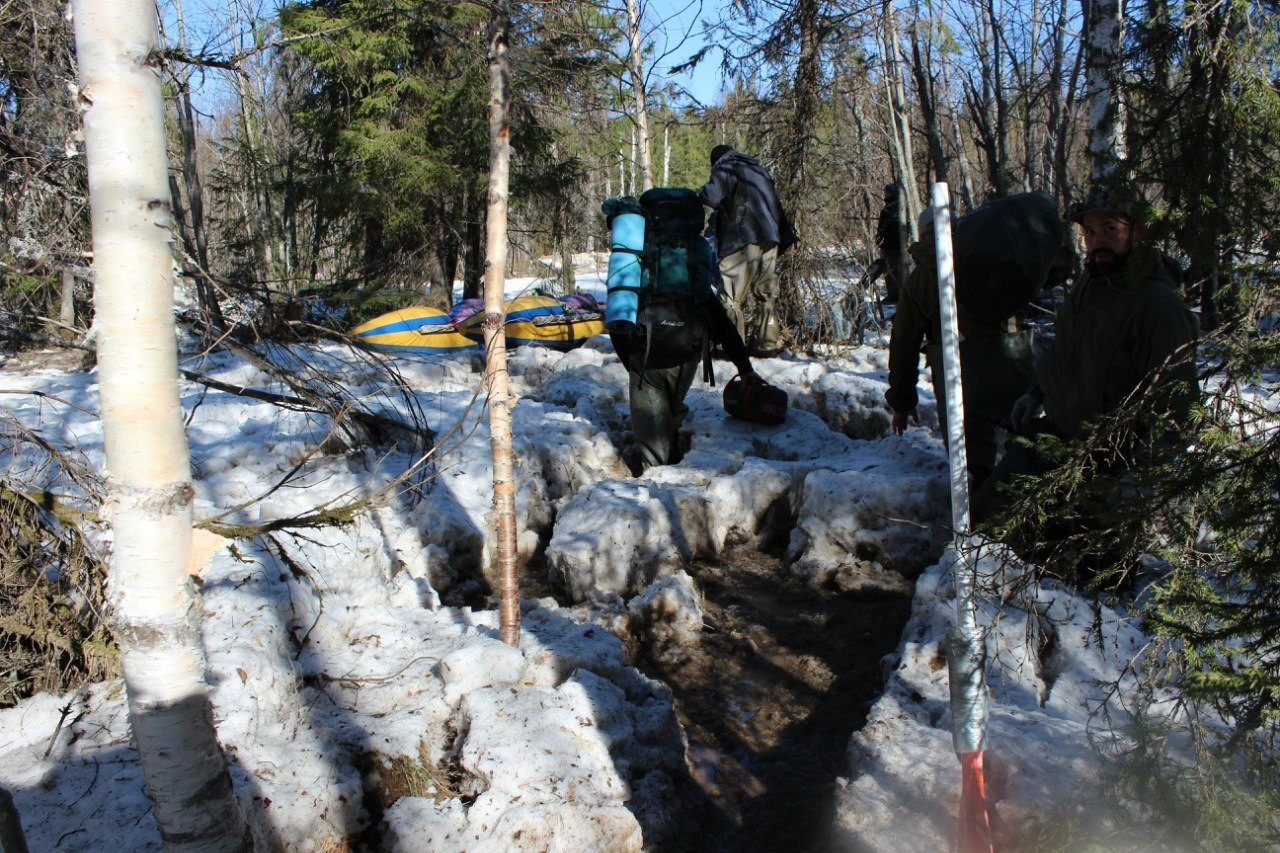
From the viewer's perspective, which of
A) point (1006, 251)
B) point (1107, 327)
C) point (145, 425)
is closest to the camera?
point (145, 425)

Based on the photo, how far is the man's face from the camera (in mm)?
3268

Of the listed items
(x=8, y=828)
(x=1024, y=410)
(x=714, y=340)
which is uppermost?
(x=714, y=340)

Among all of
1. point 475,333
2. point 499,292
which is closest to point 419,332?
point 475,333

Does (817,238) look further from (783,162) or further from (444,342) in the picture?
(444,342)

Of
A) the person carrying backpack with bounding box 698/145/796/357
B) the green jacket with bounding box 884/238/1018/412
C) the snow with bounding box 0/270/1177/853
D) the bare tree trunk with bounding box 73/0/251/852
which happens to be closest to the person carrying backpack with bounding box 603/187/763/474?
the snow with bounding box 0/270/1177/853

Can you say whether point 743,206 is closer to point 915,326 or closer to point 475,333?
point 915,326

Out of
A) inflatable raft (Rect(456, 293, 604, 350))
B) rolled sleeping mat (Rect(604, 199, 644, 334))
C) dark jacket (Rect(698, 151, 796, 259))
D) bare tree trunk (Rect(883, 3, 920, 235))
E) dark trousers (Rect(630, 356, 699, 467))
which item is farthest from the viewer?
inflatable raft (Rect(456, 293, 604, 350))

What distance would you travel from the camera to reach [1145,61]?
2020 millimetres

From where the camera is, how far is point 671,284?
235 inches

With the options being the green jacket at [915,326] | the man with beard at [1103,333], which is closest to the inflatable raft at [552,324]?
the green jacket at [915,326]

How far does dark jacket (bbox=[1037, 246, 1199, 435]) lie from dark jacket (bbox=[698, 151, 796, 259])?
12.5 ft

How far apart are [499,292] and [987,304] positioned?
2683mm

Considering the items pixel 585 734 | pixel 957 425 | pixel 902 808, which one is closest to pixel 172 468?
pixel 585 734

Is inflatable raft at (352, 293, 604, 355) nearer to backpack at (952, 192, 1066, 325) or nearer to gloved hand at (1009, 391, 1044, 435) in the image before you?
backpack at (952, 192, 1066, 325)
